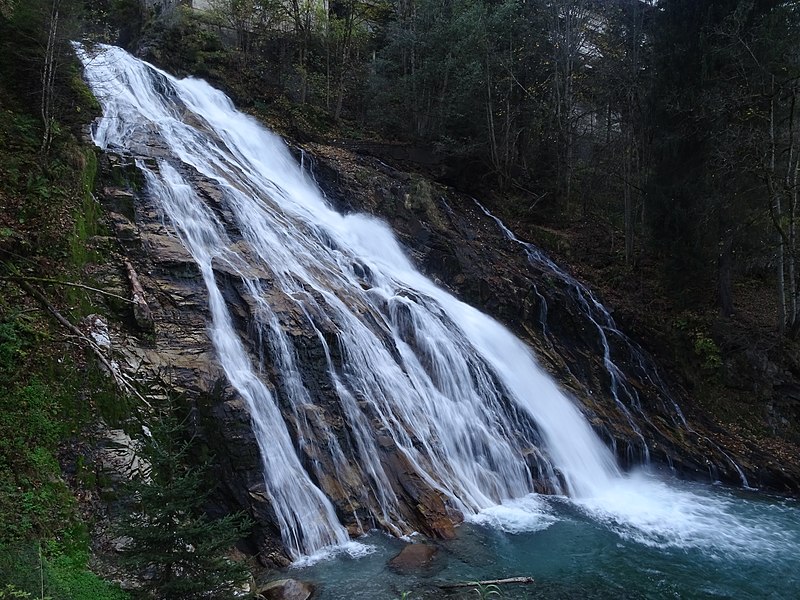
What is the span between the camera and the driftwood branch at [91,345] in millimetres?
Result: 7086

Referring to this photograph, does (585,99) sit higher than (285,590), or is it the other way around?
(585,99)

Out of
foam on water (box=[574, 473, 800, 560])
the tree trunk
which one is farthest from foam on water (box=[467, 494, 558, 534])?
the tree trunk

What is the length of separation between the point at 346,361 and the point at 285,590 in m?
4.08

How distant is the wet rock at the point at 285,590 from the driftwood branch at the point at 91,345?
2.71m

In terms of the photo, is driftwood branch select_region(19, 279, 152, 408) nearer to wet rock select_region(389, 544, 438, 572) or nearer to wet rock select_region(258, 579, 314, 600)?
wet rock select_region(258, 579, 314, 600)

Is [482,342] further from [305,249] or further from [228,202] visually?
[228,202]

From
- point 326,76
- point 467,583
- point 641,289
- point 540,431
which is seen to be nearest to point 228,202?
point 540,431

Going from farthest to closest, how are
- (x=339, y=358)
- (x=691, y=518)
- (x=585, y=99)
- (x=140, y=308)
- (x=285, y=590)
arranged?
(x=585, y=99) < (x=691, y=518) < (x=339, y=358) < (x=140, y=308) < (x=285, y=590)

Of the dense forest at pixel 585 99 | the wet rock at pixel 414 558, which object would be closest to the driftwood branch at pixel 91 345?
the wet rock at pixel 414 558

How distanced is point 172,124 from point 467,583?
41.8 ft

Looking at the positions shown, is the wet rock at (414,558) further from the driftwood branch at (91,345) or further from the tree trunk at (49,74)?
the tree trunk at (49,74)

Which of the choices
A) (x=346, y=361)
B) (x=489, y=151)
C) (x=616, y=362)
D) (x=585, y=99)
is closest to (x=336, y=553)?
(x=346, y=361)

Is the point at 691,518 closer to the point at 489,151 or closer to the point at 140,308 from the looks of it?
the point at 140,308

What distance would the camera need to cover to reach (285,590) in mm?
6180
